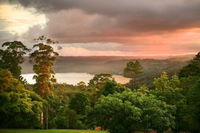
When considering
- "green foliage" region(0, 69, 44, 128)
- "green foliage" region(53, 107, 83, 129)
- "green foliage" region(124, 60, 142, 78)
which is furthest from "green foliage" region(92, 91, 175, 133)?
"green foliage" region(124, 60, 142, 78)

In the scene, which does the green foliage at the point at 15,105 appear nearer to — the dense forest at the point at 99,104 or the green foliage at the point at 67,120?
the dense forest at the point at 99,104

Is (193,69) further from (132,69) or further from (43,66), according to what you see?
(43,66)

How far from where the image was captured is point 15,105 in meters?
37.6

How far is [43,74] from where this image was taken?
50844mm

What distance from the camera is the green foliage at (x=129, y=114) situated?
41.1 meters

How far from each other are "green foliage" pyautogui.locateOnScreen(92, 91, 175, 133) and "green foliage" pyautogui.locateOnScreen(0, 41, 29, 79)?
15646 millimetres

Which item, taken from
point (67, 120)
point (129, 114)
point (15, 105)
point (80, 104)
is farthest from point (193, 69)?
point (15, 105)

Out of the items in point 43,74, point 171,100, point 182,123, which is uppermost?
point 43,74

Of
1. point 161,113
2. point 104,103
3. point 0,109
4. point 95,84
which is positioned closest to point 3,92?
point 0,109

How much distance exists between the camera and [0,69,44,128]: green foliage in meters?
37.3

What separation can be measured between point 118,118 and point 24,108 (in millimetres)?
11631

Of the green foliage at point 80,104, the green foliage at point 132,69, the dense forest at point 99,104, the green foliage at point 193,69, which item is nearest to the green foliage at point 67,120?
the dense forest at point 99,104

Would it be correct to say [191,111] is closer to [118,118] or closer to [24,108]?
[118,118]

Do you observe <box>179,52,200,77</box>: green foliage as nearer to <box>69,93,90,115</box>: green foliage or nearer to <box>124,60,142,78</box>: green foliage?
<box>124,60,142,78</box>: green foliage
